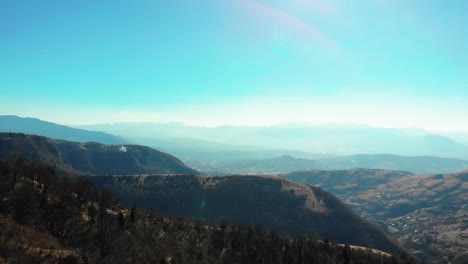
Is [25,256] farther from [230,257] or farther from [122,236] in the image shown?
[230,257]

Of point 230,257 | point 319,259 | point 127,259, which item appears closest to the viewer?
point 127,259

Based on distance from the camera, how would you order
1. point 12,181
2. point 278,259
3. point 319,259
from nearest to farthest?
1. point 12,181
2. point 278,259
3. point 319,259

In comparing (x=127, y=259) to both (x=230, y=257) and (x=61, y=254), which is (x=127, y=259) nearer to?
(x=61, y=254)

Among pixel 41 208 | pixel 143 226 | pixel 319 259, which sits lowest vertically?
pixel 319 259

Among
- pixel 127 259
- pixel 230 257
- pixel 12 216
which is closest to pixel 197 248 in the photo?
pixel 230 257

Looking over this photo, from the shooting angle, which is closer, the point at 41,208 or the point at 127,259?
the point at 127,259

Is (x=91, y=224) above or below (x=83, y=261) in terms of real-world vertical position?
below
